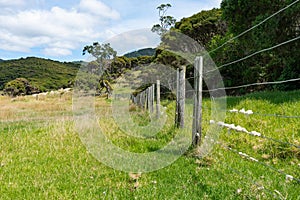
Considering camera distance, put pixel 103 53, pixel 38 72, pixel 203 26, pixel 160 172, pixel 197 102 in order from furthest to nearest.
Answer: pixel 38 72 → pixel 203 26 → pixel 103 53 → pixel 197 102 → pixel 160 172

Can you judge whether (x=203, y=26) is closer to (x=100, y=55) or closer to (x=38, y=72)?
(x=100, y=55)

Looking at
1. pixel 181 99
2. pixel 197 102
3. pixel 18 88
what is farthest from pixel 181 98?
pixel 18 88

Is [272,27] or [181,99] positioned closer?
[181,99]

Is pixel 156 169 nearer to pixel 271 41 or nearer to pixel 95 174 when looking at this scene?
pixel 95 174

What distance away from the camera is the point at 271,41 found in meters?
11.8

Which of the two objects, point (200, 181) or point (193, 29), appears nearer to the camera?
point (200, 181)

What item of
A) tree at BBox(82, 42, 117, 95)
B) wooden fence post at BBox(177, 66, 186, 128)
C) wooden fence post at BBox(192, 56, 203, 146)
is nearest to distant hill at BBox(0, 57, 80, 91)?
tree at BBox(82, 42, 117, 95)

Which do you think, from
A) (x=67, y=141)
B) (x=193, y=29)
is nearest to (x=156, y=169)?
(x=67, y=141)

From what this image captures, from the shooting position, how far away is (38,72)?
94.9 m

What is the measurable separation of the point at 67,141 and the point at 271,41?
363 inches

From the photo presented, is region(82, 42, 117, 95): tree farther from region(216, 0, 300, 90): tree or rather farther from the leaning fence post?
region(216, 0, 300, 90): tree

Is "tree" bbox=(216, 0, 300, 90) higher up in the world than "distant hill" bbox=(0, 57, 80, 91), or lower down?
lower down

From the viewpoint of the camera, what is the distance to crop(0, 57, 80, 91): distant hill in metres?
78.9

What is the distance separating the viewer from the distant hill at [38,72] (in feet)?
259
